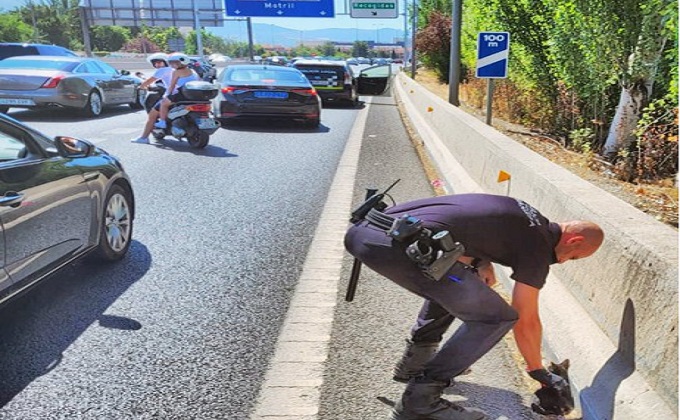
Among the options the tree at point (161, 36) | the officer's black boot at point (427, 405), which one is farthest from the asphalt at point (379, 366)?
the tree at point (161, 36)

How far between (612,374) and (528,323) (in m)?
0.41

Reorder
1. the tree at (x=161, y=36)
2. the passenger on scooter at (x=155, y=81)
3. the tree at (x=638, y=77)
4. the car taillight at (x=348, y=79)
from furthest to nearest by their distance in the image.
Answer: the tree at (x=161, y=36)
the car taillight at (x=348, y=79)
the passenger on scooter at (x=155, y=81)
the tree at (x=638, y=77)

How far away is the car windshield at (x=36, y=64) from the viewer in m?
13.5

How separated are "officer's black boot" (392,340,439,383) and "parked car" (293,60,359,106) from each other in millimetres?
16837

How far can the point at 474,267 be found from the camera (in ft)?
8.25

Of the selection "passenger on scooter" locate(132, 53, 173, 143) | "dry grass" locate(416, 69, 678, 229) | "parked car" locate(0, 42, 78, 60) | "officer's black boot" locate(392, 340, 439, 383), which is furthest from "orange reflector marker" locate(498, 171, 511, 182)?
"parked car" locate(0, 42, 78, 60)

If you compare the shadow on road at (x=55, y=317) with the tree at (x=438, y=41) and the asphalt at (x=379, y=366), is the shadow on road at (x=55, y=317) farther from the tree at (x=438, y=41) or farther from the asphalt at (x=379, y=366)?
the tree at (x=438, y=41)

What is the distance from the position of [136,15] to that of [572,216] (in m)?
51.0

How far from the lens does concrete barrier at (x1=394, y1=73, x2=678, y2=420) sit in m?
2.23

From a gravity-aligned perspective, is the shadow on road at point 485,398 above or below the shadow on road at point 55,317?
below

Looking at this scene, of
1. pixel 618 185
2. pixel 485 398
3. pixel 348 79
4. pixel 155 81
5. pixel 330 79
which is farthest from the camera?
pixel 348 79

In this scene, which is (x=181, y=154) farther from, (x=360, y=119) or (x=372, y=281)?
(x=360, y=119)

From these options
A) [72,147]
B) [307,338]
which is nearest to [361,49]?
[72,147]

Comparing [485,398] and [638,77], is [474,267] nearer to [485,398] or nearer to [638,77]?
[485,398]
